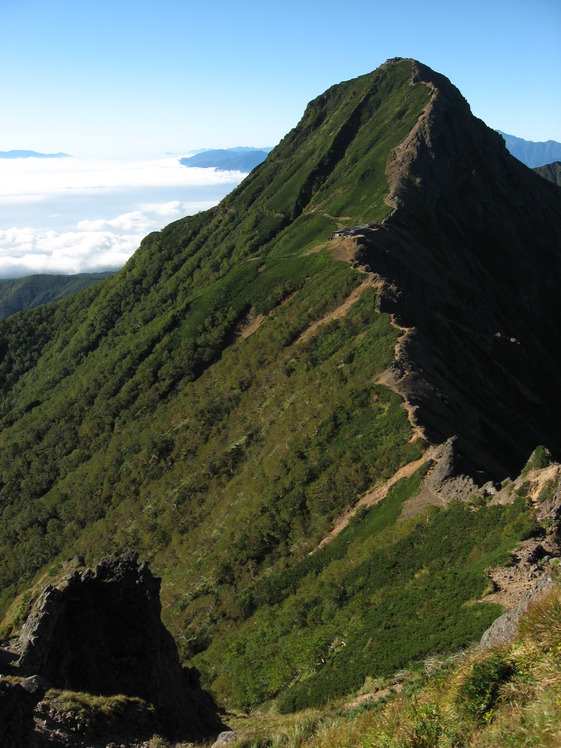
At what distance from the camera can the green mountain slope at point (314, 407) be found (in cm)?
3216

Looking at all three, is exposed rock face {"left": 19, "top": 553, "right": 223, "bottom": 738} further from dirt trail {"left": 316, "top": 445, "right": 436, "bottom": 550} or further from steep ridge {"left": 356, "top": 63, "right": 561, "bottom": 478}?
steep ridge {"left": 356, "top": 63, "right": 561, "bottom": 478}

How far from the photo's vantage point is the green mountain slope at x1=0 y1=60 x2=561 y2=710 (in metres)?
32.2

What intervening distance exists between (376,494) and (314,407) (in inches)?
549

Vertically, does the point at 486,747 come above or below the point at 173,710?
above

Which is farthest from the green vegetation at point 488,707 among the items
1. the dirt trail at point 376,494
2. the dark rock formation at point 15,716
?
the dirt trail at point 376,494

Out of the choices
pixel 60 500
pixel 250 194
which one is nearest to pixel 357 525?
pixel 60 500

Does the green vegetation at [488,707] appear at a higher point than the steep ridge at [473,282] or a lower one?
lower

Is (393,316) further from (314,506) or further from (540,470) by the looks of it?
(540,470)

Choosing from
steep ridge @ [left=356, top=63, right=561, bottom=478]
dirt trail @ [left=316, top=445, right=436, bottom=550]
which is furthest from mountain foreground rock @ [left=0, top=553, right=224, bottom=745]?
steep ridge @ [left=356, top=63, right=561, bottom=478]

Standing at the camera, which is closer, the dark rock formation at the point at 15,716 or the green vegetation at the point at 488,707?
the green vegetation at the point at 488,707

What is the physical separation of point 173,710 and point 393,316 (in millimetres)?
45426

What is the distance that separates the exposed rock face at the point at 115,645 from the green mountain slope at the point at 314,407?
5918mm

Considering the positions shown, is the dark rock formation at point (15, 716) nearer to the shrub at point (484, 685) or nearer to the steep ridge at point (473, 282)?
the shrub at point (484, 685)

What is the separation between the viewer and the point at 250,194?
146 metres
